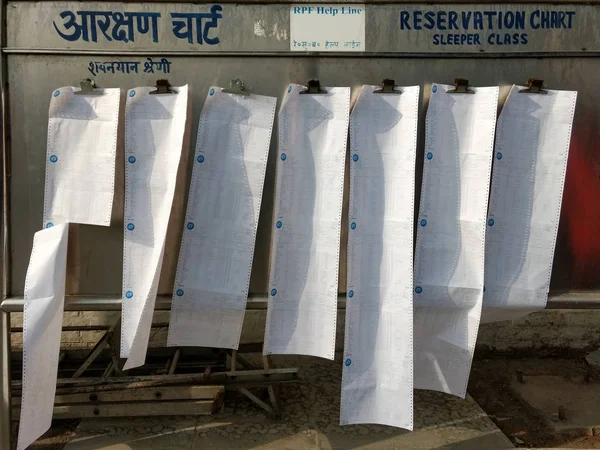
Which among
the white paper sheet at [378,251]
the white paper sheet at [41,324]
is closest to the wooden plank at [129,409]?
the white paper sheet at [41,324]

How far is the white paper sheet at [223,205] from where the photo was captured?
2.04 meters

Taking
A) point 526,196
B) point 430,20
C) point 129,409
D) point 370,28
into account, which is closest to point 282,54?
point 370,28

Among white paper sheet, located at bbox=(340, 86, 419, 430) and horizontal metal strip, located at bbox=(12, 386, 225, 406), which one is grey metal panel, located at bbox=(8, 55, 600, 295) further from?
horizontal metal strip, located at bbox=(12, 386, 225, 406)

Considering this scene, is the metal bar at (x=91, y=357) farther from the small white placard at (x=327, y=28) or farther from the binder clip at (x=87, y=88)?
the small white placard at (x=327, y=28)

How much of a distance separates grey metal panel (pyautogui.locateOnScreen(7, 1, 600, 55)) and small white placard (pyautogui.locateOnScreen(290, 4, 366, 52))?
0.11 ft

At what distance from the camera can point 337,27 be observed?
2.05 meters

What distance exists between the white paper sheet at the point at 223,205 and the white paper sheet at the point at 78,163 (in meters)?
0.35

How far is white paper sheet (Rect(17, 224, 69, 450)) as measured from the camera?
6.30 ft

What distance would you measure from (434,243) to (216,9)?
1.30 metres

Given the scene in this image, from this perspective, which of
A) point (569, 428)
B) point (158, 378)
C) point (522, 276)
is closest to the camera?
point (522, 276)

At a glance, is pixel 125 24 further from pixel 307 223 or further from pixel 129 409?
pixel 129 409

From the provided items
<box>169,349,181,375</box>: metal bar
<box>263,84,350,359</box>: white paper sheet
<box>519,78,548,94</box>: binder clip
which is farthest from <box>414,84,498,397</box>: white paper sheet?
<box>169,349,181,375</box>: metal bar

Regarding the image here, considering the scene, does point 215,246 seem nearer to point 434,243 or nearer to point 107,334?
point 434,243

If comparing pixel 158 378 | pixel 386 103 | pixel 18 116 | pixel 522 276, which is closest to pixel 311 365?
pixel 158 378
